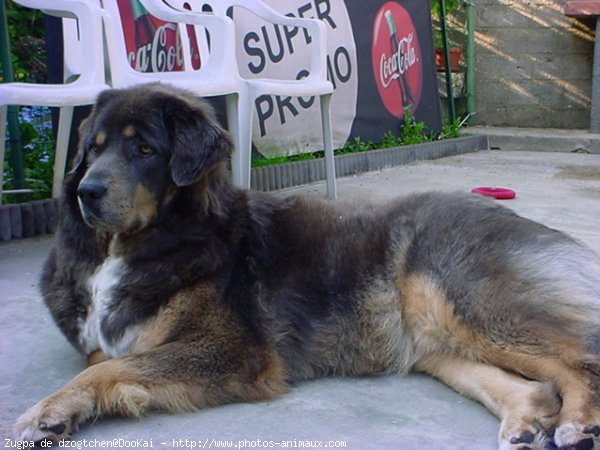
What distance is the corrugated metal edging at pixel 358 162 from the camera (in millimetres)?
6809

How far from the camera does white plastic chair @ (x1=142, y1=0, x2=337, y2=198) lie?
5188 millimetres

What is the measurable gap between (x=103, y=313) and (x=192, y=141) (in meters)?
0.73

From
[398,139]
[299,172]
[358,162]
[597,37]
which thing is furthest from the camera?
[597,37]

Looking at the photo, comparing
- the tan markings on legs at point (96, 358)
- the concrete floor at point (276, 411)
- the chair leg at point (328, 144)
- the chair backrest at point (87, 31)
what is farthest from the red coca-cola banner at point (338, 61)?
the tan markings on legs at point (96, 358)

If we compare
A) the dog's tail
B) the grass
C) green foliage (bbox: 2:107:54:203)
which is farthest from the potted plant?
the dog's tail

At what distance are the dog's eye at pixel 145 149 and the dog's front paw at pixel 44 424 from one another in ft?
3.20

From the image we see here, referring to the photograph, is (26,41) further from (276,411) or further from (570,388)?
(570,388)

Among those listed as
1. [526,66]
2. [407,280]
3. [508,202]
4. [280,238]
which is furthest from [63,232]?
[526,66]

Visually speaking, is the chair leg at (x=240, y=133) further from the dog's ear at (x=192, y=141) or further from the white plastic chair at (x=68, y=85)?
the dog's ear at (x=192, y=141)

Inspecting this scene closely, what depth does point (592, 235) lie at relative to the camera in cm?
517

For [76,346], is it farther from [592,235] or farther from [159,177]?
[592,235]

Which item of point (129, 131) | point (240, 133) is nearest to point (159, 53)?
point (240, 133)

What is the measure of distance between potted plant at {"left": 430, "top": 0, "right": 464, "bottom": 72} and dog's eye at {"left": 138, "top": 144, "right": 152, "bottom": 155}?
8526mm

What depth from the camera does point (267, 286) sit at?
3.02 metres
